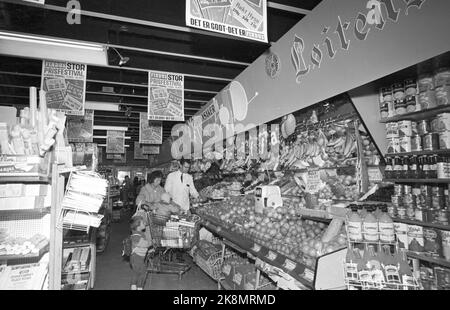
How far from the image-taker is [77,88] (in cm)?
598

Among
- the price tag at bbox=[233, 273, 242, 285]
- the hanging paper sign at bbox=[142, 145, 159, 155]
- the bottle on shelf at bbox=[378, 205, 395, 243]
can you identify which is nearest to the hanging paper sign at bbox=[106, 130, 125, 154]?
the hanging paper sign at bbox=[142, 145, 159, 155]

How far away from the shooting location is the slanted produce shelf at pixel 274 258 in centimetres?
253

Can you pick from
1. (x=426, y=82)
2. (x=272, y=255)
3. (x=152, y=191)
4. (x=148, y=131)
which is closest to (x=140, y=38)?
(x=152, y=191)

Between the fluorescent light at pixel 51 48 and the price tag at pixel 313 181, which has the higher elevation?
the fluorescent light at pixel 51 48

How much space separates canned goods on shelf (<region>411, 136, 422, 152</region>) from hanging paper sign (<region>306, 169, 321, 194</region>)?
1.44 metres

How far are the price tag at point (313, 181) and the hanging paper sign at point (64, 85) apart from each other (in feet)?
17.1

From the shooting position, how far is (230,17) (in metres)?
3.10

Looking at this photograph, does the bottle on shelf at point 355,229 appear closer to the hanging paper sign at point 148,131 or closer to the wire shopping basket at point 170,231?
the wire shopping basket at point 170,231

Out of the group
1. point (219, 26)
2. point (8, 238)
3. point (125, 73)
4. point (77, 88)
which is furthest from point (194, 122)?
point (8, 238)

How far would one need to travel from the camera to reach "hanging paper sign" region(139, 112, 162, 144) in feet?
32.6

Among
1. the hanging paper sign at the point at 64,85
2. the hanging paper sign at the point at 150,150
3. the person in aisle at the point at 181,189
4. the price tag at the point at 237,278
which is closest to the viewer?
the price tag at the point at 237,278

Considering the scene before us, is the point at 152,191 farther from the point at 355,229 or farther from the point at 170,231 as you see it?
the point at 355,229

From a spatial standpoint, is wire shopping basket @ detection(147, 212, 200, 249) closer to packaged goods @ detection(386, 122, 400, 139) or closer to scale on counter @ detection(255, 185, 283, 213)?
scale on counter @ detection(255, 185, 283, 213)

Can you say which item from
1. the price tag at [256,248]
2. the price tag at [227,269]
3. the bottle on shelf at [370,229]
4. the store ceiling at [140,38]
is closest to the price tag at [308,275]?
the bottle on shelf at [370,229]
